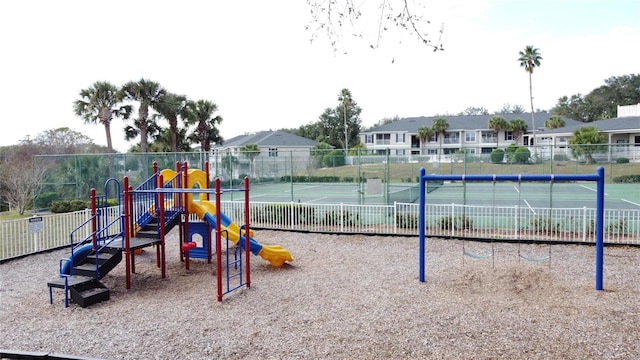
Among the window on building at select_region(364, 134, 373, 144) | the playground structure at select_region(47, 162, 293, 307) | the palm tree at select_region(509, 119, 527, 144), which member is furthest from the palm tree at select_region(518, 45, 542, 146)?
the playground structure at select_region(47, 162, 293, 307)

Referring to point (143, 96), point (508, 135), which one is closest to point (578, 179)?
point (143, 96)

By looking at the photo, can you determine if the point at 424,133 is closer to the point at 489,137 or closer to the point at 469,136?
the point at 469,136

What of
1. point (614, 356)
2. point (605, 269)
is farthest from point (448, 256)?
point (614, 356)

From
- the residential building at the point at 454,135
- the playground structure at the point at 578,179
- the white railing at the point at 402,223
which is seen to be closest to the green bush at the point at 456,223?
the white railing at the point at 402,223

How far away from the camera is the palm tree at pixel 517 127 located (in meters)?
45.1

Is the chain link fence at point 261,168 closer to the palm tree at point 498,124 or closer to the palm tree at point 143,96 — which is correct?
the palm tree at point 143,96

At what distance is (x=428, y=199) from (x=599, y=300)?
11.0 meters

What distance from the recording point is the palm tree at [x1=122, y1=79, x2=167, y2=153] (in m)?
26.1

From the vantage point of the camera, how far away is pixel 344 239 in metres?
12.0

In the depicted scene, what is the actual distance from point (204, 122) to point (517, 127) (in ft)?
97.4

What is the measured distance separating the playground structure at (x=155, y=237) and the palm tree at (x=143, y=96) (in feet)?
59.2

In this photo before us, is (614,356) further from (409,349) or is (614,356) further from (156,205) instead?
(156,205)

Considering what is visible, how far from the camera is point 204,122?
31.0 metres

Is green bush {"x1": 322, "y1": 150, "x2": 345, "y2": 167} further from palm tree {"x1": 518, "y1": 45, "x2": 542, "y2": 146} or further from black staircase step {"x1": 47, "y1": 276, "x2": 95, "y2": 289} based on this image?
palm tree {"x1": 518, "y1": 45, "x2": 542, "y2": 146}
